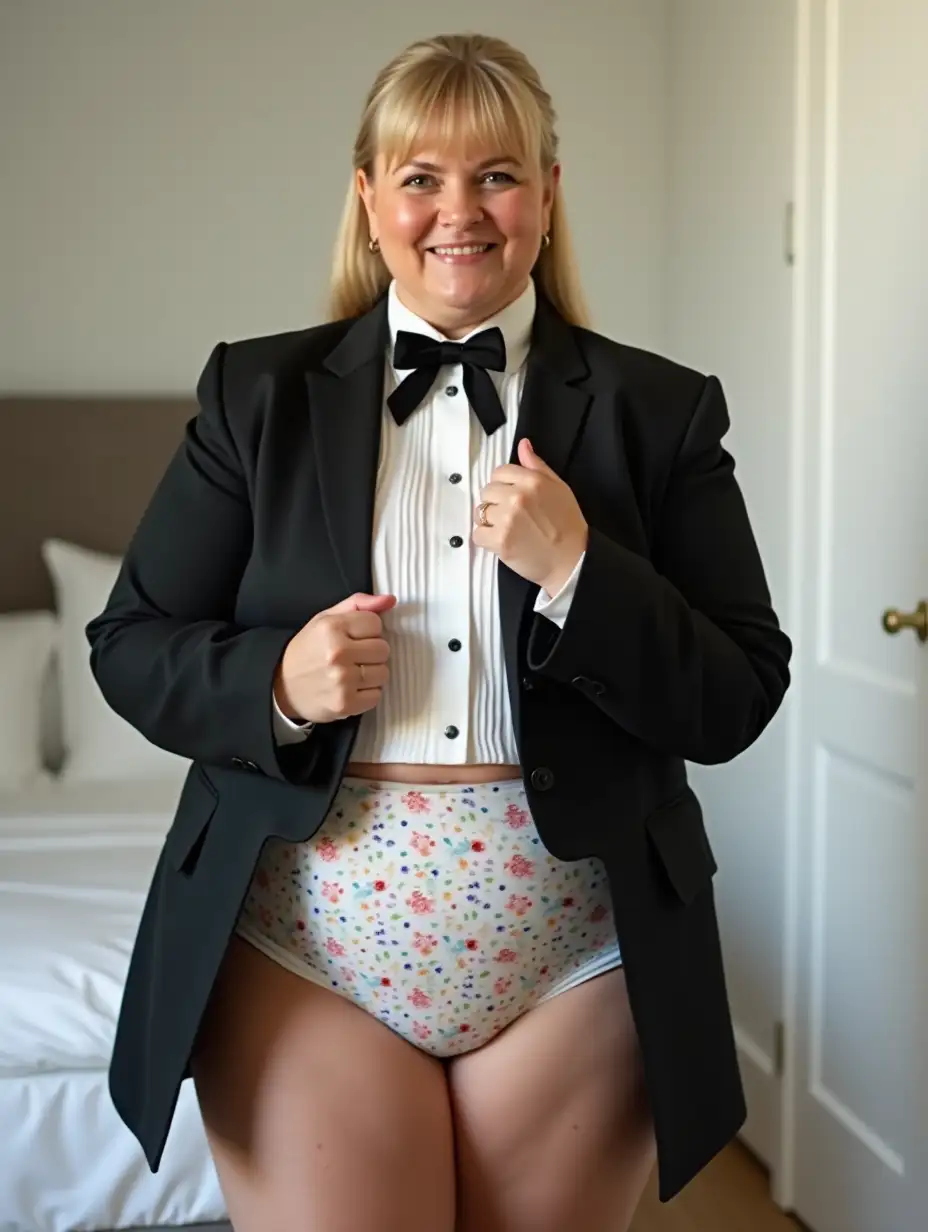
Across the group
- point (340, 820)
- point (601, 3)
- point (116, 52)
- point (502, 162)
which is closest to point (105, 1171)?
point (340, 820)

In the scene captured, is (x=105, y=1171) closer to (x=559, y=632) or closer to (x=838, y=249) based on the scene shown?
(x=559, y=632)

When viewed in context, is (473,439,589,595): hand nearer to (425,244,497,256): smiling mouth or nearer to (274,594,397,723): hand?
(274,594,397,723): hand

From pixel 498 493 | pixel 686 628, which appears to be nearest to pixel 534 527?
pixel 498 493

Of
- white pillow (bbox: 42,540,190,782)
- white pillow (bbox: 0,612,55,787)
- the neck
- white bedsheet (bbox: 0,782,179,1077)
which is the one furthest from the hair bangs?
white pillow (bbox: 0,612,55,787)

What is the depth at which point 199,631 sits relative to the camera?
3.77 feet

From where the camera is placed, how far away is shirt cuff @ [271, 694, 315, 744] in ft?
3.61

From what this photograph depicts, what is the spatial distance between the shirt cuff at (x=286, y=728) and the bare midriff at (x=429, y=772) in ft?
0.19

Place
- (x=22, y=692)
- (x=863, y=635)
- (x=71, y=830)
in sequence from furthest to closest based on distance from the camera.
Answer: (x=22, y=692), (x=71, y=830), (x=863, y=635)

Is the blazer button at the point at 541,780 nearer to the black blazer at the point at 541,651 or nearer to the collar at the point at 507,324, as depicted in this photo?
the black blazer at the point at 541,651

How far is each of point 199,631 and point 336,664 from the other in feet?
0.55

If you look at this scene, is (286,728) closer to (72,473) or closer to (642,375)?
(642,375)

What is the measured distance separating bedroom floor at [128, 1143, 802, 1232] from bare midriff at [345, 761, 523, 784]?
1472 mm

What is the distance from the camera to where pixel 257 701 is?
1090 mm

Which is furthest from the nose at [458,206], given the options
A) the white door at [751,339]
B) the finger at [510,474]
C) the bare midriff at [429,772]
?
the white door at [751,339]
